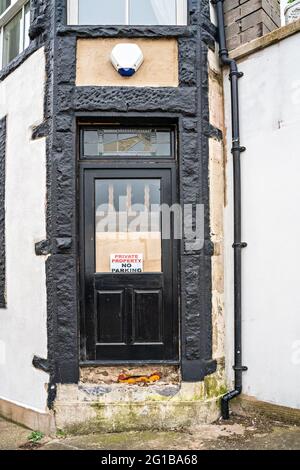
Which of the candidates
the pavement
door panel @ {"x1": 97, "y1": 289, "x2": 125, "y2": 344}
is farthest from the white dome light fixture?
the pavement

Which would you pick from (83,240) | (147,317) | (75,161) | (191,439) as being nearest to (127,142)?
(75,161)

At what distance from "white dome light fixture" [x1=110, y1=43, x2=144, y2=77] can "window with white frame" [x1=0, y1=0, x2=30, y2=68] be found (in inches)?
57.7

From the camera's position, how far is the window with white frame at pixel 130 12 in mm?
4965

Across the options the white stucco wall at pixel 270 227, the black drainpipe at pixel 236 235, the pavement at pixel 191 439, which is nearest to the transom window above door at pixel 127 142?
the black drainpipe at pixel 236 235

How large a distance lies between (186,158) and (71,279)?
169cm

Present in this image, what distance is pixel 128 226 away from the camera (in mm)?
4812

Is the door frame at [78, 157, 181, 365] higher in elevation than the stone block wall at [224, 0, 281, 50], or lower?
lower

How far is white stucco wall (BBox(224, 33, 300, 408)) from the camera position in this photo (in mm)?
4602

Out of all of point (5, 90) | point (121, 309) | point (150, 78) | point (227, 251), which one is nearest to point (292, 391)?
point (227, 251)

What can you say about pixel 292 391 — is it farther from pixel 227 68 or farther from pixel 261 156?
pixel 227 68

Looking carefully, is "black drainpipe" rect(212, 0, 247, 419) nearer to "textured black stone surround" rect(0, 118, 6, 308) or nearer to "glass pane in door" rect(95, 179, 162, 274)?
"glass pane in door" rect(95, 179, 162, 274)

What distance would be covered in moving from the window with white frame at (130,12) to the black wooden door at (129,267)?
5.34 feet

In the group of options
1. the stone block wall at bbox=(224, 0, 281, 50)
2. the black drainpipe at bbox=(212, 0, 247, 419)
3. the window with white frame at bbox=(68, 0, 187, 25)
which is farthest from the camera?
the stone block wall at bbox=(224, 0, 281, 50)

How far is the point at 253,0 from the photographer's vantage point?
16.9 ft
